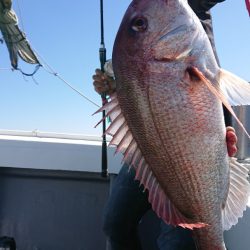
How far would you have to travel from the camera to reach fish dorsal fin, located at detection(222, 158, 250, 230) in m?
Answer: 1.55

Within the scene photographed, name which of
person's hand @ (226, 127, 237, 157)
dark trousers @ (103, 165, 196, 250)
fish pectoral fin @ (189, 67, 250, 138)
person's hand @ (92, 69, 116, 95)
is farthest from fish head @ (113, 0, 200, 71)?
dark trousers @ (103, 165, 196, 250)

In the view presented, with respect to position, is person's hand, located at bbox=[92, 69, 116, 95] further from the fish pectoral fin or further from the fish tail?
the fish tail

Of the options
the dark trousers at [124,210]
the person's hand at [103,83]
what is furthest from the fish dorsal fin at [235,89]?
the dark trousers at [124,210]

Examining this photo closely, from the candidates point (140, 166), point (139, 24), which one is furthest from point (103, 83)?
point (140, 166)

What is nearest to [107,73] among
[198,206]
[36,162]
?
[198,206]

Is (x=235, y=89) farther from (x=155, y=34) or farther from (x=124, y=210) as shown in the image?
(x=124, y=210)

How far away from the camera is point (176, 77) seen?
1380 mm

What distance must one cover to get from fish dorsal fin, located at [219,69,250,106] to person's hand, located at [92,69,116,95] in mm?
709

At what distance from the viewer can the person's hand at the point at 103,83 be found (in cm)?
202

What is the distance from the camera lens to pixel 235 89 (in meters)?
1.43

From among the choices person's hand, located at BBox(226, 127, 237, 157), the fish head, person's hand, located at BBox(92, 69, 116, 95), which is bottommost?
person's hand, located at BBox(226, 127, 237, 157)

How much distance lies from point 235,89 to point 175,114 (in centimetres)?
25

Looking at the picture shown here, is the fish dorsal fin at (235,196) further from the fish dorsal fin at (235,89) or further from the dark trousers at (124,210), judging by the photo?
the dark trousers at (124,210)

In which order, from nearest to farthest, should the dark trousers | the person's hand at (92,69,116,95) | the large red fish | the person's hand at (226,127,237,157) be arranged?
the large red fish → the person's hand at (226,127,237,157) → the person's hand at (92,69,116,95) → the dark trousers
